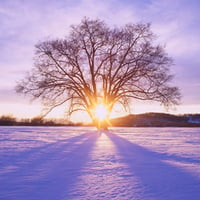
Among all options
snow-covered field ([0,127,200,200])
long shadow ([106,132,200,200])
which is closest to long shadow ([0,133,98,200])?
snow-covered field ([0,127,200,200])

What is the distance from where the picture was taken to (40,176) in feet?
17.4

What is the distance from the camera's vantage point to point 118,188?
461cm

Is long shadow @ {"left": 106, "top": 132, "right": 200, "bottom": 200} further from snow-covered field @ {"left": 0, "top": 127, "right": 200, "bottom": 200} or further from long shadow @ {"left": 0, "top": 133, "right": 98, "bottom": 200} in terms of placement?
long shadow @ {"left": 0, "top": 133, "right": 98, "bottom": 200}

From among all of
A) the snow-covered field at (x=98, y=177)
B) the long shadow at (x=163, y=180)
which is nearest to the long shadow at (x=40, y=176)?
the snow-covered field at (x=98, y=177)

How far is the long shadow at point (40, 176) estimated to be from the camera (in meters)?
4.27

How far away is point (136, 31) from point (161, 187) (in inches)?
814

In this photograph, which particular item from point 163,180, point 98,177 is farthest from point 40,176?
point 163,180

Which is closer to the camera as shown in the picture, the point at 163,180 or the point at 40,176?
the point at 163,180

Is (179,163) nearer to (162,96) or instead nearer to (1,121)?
(162,96)

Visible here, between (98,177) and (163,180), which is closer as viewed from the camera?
(163,180)

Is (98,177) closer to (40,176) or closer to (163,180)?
(40,176)

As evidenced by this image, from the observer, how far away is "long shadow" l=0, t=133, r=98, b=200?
14.0 feet

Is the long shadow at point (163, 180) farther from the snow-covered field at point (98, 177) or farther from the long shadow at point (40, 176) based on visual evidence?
the long shadow at point (40, 176)

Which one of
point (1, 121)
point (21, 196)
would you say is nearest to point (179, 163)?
point (21, 196)
